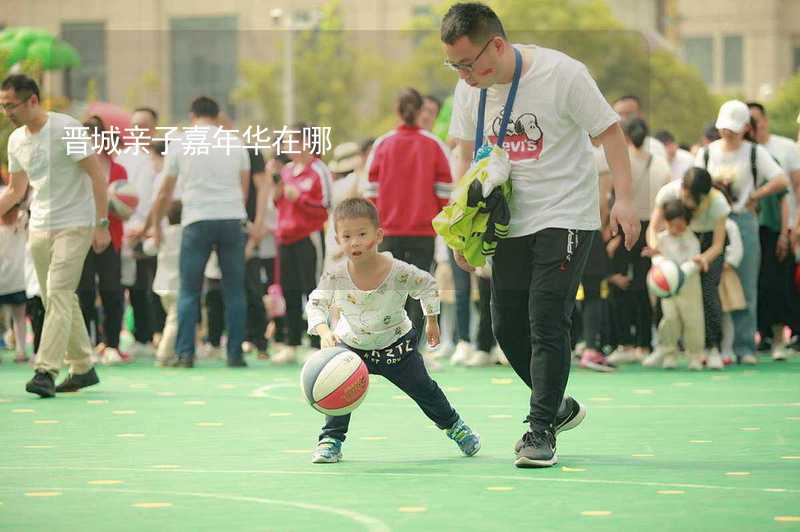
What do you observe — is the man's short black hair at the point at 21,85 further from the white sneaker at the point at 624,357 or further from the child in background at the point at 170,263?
the white sneaker at the point at 624,357

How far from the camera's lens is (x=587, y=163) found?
8.12 meters

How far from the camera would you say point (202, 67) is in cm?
6650

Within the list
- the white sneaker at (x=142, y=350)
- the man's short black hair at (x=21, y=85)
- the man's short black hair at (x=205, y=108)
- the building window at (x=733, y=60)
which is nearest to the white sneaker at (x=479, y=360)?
the man's short black hair at (x=205, y=108)

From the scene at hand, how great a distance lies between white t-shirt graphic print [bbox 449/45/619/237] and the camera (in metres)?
7.95

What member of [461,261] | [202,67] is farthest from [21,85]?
[202,67]

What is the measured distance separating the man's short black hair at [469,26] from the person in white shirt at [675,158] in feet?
31.8

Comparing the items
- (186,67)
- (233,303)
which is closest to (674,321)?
(233,303)

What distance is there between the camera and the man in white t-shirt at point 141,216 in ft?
53.9

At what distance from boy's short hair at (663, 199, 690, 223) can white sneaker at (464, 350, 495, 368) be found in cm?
211

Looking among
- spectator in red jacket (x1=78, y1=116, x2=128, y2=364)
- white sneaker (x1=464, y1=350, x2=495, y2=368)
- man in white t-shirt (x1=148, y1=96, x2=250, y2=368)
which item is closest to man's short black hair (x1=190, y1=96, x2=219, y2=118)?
man in white t-shirt (x1=148, y1=96, x2=250, y2=368)

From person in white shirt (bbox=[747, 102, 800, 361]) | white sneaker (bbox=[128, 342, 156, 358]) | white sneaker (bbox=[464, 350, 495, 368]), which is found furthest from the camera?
white sneaker (bbox=[128, 342, 156, 358])

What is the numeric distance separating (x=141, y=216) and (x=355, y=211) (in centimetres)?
897

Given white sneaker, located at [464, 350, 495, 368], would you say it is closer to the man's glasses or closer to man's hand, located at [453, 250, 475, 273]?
man's hand, located at [453, 250, 475, 273]

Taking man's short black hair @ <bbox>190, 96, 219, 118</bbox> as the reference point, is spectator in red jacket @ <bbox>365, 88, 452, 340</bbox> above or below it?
below
